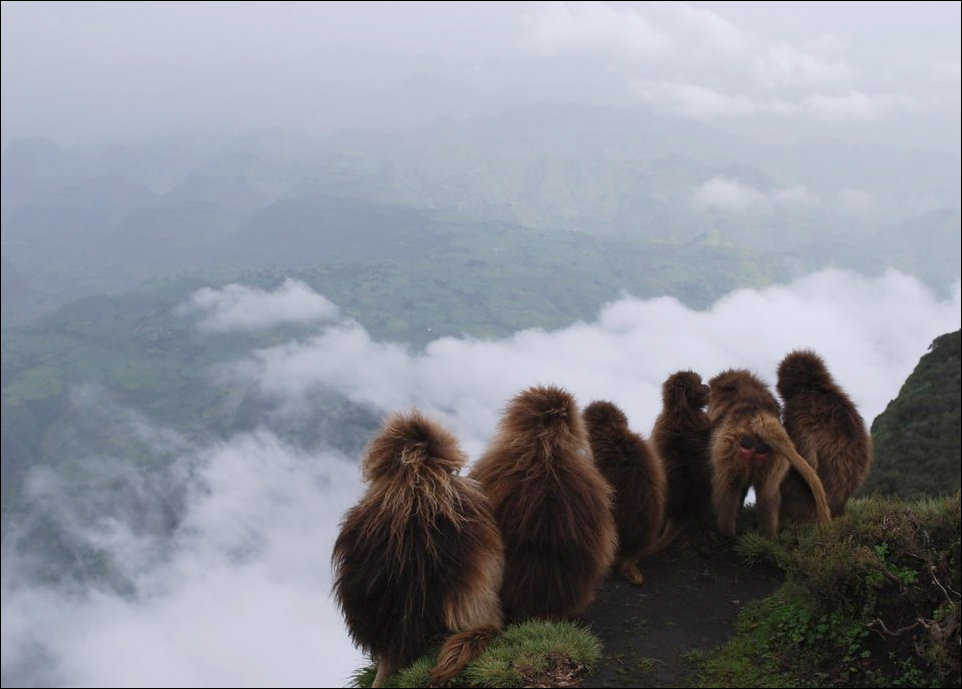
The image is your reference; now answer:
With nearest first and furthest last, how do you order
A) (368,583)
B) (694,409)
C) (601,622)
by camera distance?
(368,583), (601,622), (694,409)

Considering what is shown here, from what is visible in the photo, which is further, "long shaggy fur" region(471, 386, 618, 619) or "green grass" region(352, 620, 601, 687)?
"long shaggy fur" region(471, 386, 618, 619)

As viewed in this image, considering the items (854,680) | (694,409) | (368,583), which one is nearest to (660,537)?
(694,409)

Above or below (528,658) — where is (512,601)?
above

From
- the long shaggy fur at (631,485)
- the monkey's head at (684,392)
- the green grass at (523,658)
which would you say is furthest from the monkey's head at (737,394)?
the green grass at (523,658)

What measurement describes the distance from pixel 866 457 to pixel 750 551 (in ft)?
5.77

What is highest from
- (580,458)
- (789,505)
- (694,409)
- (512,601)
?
(694,409)

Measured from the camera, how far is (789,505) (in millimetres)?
9070

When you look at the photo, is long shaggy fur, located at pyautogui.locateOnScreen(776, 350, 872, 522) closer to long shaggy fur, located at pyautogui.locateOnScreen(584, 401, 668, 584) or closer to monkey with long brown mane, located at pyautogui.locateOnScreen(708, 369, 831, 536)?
monkey with long brown mane, located at pyautogui.locateOnScreen(708, 369, 831, 536)

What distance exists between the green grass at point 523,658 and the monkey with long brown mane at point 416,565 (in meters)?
0.17

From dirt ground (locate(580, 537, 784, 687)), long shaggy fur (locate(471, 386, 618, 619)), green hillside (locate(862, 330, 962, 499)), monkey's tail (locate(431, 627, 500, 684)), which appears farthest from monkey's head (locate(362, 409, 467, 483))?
green hillside (locate(862, 330, 962, 499))

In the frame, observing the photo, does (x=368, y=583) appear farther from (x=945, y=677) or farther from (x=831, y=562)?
(x=945, y=677)

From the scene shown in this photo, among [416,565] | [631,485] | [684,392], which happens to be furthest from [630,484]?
[416,565]

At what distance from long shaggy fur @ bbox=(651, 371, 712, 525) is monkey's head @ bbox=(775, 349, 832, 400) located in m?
0.90

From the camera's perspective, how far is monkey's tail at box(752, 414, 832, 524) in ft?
28.1
